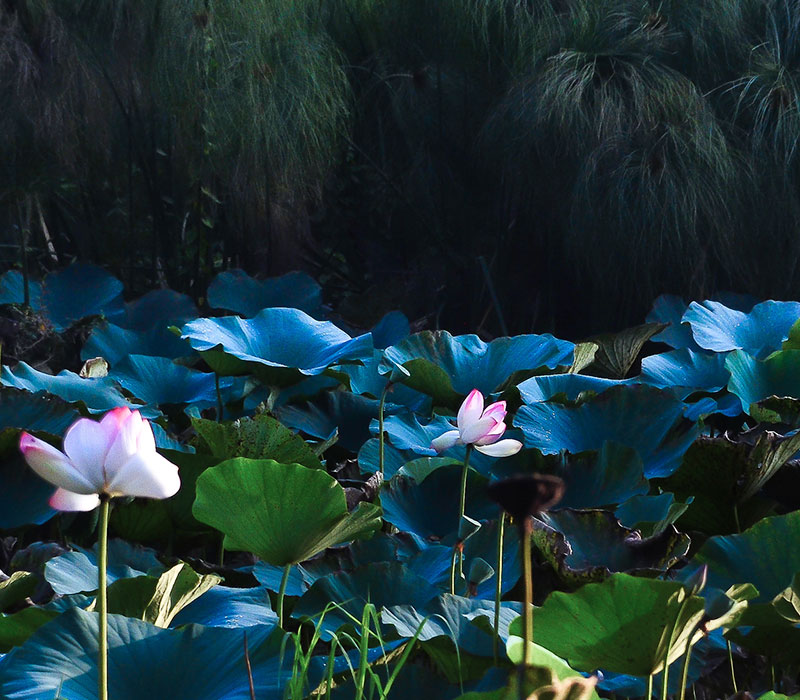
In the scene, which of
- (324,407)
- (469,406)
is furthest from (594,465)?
(324,407)

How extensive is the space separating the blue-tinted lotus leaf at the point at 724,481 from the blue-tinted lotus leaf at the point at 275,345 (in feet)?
1.80

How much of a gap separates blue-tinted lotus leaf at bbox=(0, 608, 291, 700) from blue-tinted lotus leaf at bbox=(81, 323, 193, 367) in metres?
1.19

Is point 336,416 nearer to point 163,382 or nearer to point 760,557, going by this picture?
point 163,382

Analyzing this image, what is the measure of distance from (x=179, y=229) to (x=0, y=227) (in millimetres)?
661

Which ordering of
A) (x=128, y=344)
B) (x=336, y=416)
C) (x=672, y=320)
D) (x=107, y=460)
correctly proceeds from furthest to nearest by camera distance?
(x=672, y=320) < (x=128, y=344) < (x=336, y=416) < (x=107, y=460)

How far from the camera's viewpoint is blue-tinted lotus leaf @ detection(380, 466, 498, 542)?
1.16 meters

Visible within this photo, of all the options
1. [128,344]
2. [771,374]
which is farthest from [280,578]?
[128,344]

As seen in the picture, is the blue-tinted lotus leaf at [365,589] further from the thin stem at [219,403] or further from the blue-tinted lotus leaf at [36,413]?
the thin stem at [219,403]

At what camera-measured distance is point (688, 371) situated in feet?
5.50

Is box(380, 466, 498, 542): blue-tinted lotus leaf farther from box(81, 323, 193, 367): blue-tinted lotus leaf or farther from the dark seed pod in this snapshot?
box(81, 323, 193, 367): blue-tinted lotus leaf

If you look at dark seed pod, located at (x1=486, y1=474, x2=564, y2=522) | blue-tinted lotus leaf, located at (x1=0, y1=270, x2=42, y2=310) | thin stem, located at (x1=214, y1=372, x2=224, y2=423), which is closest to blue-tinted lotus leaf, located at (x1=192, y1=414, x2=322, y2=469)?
thin stem, located at (x1=214, y1=372, x2=224, y2=423)

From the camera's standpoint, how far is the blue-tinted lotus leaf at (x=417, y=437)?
129 centimetres

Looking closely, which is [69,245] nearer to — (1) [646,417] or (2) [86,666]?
(1) [646,417]

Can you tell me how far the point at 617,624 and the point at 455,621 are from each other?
0.19 m
